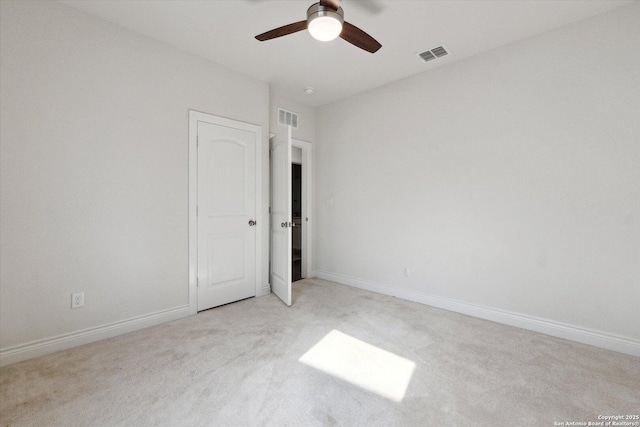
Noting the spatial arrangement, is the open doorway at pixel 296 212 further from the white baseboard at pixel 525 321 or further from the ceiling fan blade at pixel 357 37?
the ceiling fan blade at pixel 357 37

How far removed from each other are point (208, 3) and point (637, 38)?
3463 millimetres

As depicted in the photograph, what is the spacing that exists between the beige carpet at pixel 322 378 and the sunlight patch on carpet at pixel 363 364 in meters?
0.01

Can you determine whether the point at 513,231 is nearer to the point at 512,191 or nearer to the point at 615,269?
the point at 512,191

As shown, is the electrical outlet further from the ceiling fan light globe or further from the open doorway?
the open doorway

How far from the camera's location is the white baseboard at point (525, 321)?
7.60 feet

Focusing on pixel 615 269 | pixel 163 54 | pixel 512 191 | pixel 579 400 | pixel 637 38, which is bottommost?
pixel 579 400

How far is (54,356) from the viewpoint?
7.27 ft

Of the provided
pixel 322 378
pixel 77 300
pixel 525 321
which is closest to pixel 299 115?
pixel 77 300

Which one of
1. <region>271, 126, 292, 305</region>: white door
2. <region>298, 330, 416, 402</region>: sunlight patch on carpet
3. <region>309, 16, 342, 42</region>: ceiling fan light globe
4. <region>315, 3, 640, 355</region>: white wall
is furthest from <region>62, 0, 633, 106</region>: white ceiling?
<region>298, 330, 416, 402</region>: sunlight patch on carpet

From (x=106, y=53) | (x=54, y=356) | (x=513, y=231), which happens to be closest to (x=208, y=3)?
(x=106, y=53)

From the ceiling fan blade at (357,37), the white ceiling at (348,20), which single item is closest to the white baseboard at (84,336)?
the white ceiling at (348,20)

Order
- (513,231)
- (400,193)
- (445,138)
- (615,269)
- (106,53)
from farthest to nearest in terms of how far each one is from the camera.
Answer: (400,193), (445,138), (513,231), (106,53), (615,269)

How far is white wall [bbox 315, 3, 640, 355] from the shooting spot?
2332 mm

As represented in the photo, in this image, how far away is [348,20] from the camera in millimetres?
2512
